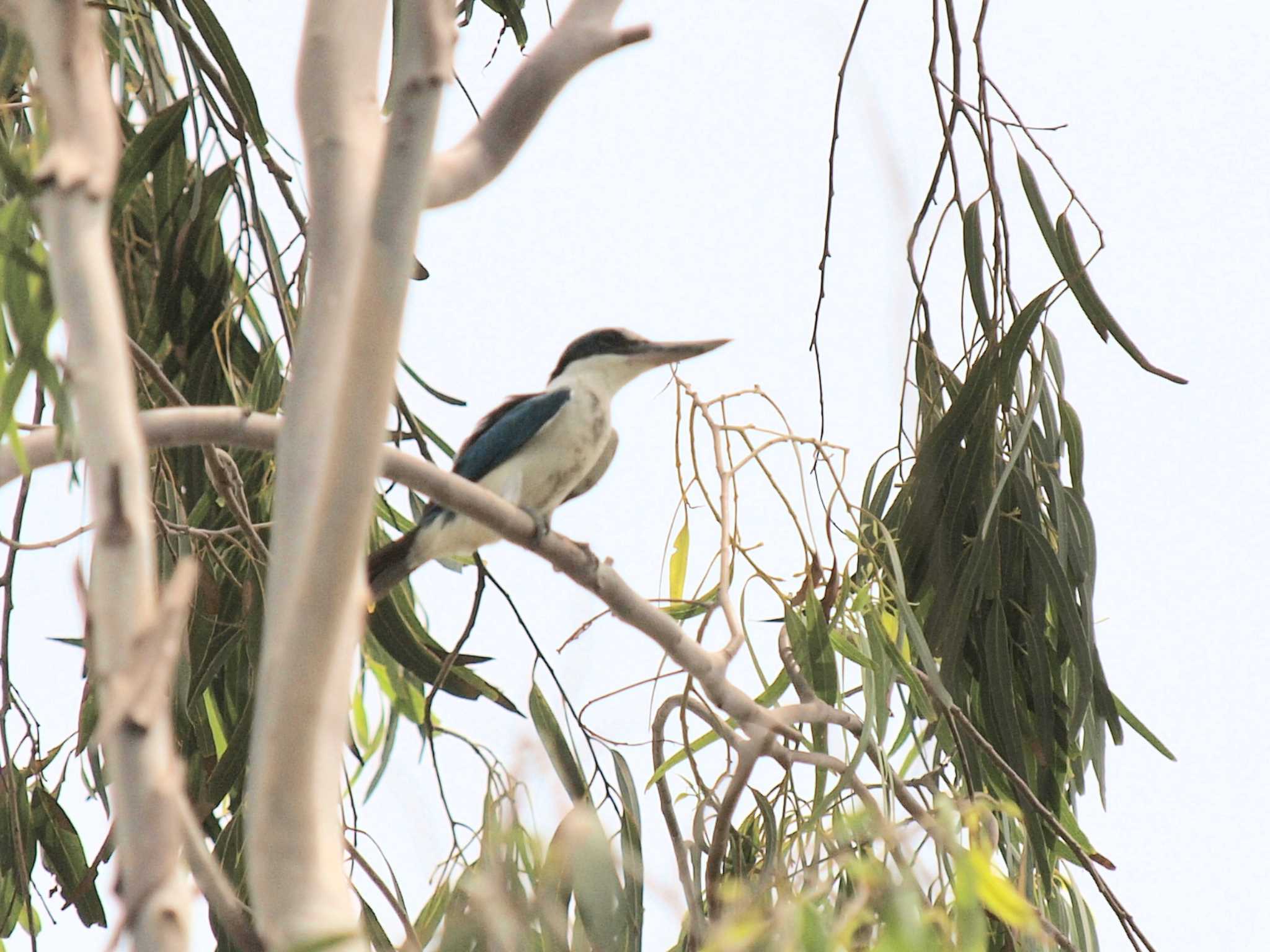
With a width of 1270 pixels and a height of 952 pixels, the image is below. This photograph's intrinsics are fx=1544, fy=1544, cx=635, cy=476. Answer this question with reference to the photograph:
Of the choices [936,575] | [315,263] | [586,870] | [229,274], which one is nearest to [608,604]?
[586,870]

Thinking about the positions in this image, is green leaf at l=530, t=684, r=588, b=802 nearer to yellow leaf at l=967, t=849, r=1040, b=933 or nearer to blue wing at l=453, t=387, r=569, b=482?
blue wing at l=453, t=387, r=569, b=482

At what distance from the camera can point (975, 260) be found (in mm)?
1988

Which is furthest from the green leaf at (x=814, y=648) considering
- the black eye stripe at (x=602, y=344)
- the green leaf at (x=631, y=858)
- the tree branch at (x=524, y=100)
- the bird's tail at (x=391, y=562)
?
the black eye stripe at (x=602, y=344)

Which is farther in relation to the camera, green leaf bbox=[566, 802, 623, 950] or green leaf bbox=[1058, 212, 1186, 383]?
green leaf bbox=[1058, 212, 1186, 383]

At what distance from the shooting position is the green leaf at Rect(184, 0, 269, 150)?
1.91 meters

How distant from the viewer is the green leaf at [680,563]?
1888 millimetres

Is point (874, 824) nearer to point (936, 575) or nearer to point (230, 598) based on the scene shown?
point (936, 575)

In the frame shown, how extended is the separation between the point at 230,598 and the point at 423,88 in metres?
1.34

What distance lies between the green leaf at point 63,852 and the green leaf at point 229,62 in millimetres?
925

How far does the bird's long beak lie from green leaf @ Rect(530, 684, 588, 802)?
796 mm

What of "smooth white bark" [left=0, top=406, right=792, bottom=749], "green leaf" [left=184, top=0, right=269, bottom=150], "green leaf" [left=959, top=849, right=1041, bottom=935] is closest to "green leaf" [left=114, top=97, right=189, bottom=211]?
"green leaf" [left=184, top=0, right=269, bottom=150]

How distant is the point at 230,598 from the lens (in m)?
2.05

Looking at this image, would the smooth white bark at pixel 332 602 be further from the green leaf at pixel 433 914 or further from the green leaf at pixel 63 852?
the green leaf at pixel 63 852

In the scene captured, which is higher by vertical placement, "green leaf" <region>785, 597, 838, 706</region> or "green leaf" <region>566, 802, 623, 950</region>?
"green leaf" <region>785, 597, 838, 706</region>
